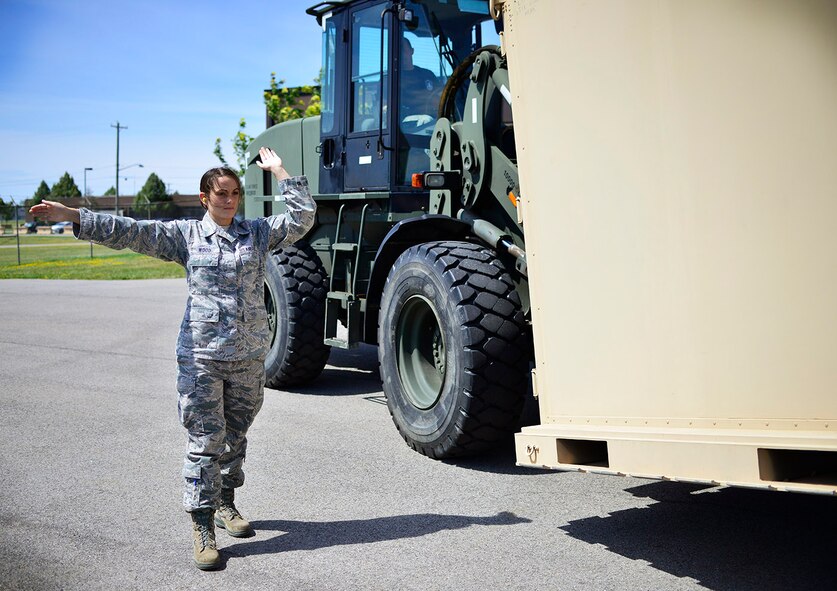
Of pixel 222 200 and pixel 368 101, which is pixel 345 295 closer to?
pixel 368 101

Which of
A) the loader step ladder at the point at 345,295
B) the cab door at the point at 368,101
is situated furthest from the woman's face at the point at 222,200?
the cab door at the point at 368,101

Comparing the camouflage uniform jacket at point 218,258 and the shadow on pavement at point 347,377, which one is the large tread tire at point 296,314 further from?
the camouflage uniform jacket at point 218,258

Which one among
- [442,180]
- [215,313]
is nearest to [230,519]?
[215,313]

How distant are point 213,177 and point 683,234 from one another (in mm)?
2204

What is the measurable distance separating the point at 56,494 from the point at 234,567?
5.43 ft

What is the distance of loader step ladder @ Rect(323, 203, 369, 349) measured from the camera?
7648 mm

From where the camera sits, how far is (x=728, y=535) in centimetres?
464

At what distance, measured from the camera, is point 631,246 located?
425cm

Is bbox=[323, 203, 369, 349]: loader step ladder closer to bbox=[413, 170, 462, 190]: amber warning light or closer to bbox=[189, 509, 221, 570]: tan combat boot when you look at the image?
bbox=[413, 170, 462, 190]: amber warning light

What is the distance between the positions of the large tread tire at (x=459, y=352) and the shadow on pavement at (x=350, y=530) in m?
0.78

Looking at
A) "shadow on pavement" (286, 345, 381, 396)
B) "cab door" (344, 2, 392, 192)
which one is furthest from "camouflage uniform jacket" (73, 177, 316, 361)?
"shadow on pavement" (286, 345, 381, 396)

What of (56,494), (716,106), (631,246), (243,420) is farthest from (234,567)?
(716,106)

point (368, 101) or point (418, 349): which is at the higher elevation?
point (368, 101)

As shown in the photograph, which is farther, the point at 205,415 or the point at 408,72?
the point at 408,72
